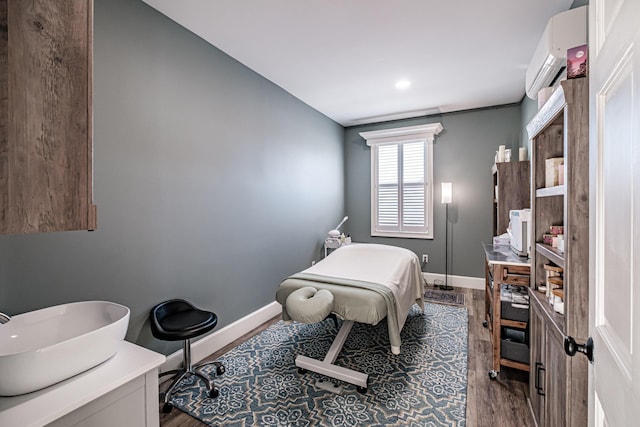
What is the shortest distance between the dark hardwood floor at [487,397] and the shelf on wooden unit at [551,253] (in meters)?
1.08

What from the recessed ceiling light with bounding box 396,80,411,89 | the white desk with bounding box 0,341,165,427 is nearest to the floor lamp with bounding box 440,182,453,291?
the recessed ceiling light with bounding box 396,80,411,89

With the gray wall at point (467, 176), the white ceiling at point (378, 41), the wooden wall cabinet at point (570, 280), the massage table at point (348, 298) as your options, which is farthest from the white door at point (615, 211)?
the gray wall at point (467, 176)

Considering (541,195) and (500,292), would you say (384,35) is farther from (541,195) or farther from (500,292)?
(500,292)

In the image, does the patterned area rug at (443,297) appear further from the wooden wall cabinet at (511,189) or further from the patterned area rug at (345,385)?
the wooden wall cabinet at (511,189)

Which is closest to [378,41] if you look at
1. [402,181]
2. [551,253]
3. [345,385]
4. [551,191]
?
[551,191]

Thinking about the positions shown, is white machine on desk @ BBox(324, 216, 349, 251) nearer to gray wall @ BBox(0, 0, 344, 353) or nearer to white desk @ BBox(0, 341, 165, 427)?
gray wall @ BBox(0, 0, 344, 353)

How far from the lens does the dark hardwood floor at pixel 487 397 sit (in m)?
1.77

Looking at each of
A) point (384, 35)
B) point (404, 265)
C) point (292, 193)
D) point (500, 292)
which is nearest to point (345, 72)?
point (384, 35)

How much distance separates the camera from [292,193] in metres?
3.75

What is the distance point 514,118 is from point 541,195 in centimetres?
322

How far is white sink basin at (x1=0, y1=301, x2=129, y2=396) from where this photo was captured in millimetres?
884

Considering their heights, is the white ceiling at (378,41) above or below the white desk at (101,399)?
above

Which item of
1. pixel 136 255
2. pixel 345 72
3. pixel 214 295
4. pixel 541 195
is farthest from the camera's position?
pixel 345 72

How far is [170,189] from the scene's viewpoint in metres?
2.25
